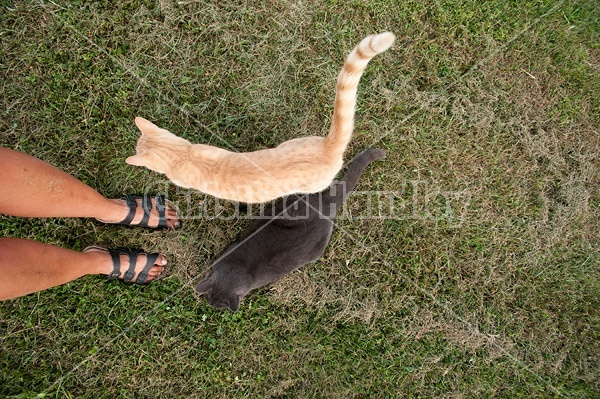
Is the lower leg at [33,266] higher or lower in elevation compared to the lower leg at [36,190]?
lower

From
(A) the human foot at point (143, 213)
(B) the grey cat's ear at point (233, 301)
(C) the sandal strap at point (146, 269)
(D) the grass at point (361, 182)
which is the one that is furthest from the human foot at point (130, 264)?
(B) the grey cat's ear at point (233, 301)

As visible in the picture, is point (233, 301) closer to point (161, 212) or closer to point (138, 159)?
point (161, 212)

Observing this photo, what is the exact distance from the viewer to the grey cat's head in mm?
2582

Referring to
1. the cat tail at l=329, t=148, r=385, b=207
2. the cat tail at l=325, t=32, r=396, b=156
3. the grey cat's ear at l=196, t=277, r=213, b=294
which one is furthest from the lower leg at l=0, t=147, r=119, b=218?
the cat tail at l=329, t=148, r=385, b=207

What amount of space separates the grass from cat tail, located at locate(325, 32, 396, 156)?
3.10 feet

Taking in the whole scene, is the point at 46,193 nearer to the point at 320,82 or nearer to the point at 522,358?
the point at 320,82

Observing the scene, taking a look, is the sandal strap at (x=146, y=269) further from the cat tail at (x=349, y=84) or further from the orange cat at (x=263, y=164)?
the cat tail at (x=349, y=84)

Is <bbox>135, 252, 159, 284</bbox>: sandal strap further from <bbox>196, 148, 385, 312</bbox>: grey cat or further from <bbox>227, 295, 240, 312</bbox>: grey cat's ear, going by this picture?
<bbox>227, 295, 240, 312</bbox>: grey cat's ear

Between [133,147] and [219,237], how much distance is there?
3.37ft

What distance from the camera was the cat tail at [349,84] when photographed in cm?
167

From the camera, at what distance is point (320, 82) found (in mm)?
3105

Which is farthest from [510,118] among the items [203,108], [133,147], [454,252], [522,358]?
[133,147]

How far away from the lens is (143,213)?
2926mm

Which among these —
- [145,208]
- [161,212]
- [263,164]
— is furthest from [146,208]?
[263,164]
